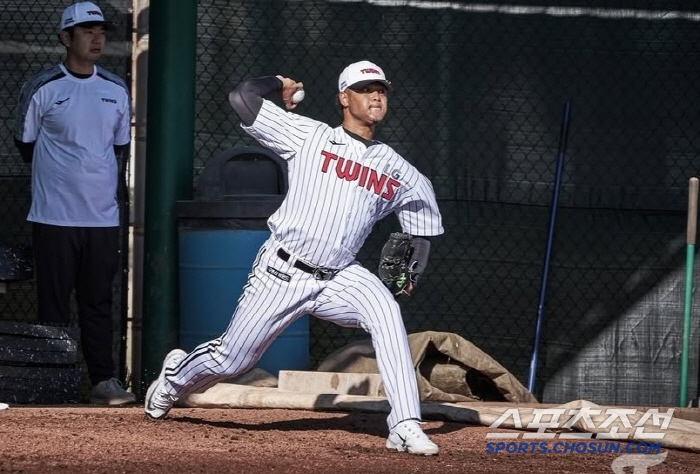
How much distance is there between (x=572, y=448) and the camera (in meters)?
5.43

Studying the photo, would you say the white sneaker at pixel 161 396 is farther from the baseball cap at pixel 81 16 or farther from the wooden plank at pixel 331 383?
the baseball cap at pixel 81 16

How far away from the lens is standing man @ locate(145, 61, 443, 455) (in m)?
5.28

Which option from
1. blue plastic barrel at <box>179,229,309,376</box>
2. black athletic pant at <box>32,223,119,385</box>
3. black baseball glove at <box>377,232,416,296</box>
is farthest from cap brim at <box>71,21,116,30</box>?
black baseball glove at <box>377,232,416,296</box>

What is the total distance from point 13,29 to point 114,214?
1.48 metres

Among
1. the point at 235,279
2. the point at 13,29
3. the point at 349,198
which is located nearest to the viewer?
the point at 349,198

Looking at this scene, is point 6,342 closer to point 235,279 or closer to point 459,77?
point 235,279

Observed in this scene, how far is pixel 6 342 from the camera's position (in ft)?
21.7

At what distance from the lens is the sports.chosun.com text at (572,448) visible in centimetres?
530

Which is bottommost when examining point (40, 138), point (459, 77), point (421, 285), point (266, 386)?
point (266, 386)

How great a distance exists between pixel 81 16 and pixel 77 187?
3.07 feet

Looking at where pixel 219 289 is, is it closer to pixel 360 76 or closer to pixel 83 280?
pixel 83 280

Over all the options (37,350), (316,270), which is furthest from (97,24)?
(316,270)

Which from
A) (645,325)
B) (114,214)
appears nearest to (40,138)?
(114,214)

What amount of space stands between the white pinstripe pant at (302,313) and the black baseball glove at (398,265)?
4.4 inches
